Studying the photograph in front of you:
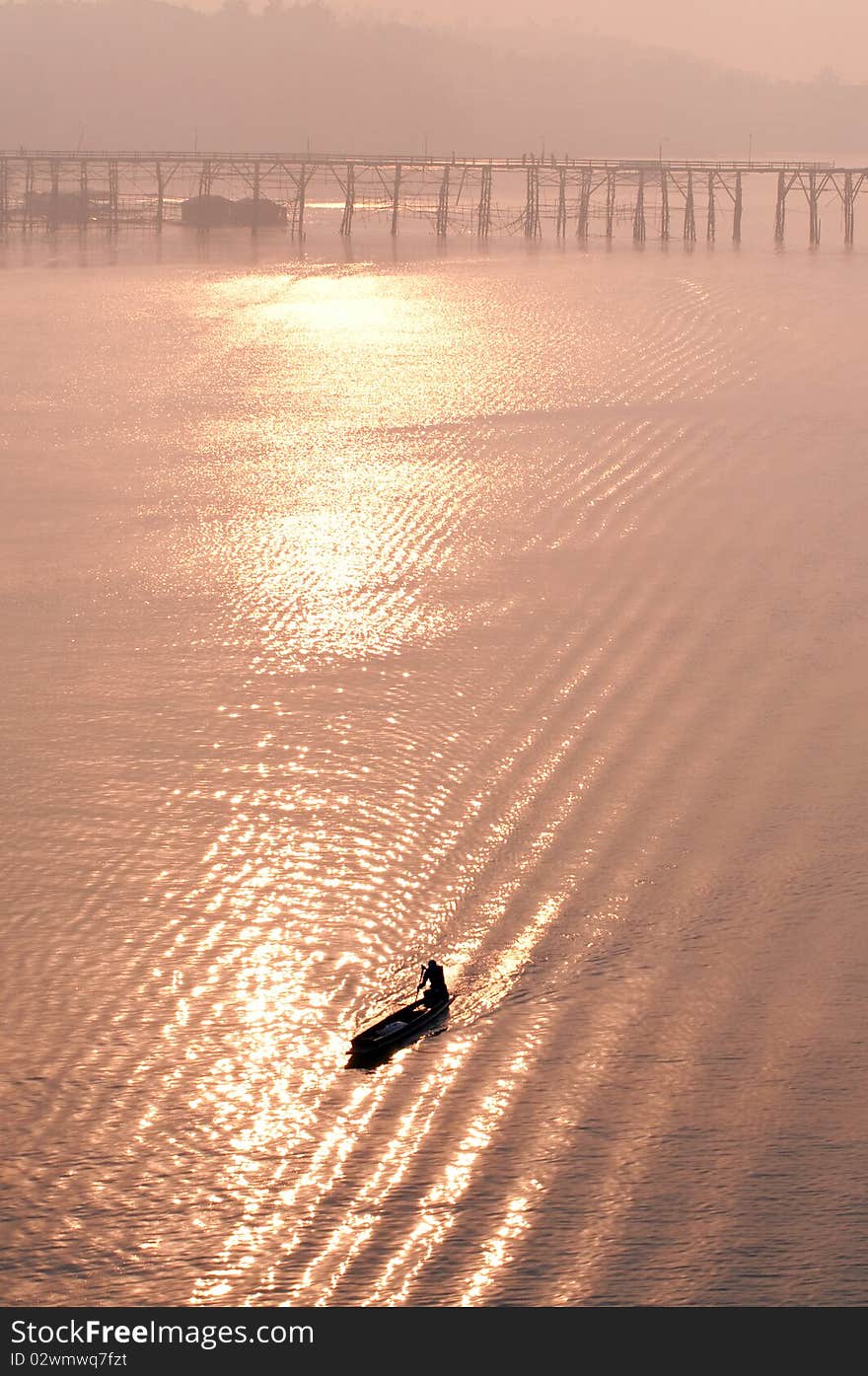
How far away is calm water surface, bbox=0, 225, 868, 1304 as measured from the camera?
24.8ft

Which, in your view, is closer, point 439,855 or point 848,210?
point 439,855

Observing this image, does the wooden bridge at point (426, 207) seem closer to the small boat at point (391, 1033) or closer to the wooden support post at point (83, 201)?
the wooden support post at point (83, 201)

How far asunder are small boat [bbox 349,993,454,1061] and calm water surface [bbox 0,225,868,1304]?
108mm

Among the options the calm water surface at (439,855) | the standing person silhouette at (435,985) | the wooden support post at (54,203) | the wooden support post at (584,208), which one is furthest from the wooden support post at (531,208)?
the standing person silhouette at (435,985)

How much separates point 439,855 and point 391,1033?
232 centimetres

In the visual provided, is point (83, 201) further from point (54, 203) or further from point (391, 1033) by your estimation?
point (391, 1033)

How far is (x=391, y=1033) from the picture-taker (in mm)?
8656

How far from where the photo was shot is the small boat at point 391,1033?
865 centimetres

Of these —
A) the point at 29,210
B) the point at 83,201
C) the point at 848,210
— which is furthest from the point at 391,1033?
the point at 29,210

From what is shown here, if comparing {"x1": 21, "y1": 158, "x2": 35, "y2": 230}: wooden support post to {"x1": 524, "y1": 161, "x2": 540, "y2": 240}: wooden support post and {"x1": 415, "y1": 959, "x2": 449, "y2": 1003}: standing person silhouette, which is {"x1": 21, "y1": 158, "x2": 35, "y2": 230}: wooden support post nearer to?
{"x1": 524, "y1": 161, "x2": 540, "y2": 240}: wooden support post

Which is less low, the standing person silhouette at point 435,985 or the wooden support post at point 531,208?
the wooden support post at point 531,208

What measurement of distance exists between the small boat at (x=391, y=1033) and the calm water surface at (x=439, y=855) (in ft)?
0.36

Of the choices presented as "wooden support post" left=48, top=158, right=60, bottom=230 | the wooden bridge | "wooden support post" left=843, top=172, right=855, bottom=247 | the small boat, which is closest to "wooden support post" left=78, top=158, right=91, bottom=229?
the wooden bridge

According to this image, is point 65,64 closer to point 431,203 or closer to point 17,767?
point 431,203
